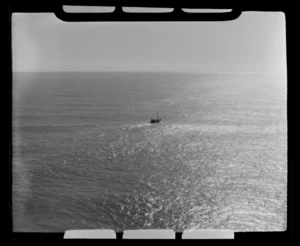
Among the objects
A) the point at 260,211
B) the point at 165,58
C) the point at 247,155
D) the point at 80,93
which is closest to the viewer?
the point at 260,211

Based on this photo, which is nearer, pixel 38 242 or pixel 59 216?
pixel 38 242

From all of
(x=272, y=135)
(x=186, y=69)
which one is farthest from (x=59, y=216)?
(x=186, y=69)

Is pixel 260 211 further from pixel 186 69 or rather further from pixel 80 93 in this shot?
pixel 186 69

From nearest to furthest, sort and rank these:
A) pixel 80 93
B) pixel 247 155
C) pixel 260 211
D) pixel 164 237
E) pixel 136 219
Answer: pixel 164 237 < pixel 136 219 < pixel 260 211 < pixel 247 155 < pixel 80 93
